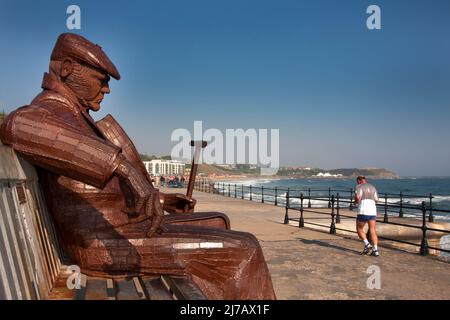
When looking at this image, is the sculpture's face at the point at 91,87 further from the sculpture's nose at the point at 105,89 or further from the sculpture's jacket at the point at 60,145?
the sculpture's jacket at the point at 60,145

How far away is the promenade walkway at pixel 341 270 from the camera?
563cm

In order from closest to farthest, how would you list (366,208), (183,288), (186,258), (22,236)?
(22,236)
(183,288)
(186,258)
(366,208)

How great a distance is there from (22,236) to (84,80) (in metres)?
1.12

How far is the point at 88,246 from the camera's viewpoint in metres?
2.71

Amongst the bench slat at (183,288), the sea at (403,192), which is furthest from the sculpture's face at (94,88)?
the sea at (403,192)

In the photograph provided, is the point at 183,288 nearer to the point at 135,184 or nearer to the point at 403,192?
the point at 135,184

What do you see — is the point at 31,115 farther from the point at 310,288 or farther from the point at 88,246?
the point at 310,288

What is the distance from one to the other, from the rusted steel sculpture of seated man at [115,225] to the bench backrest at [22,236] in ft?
0.38

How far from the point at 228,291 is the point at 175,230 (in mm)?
489

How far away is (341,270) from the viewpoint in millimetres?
6961

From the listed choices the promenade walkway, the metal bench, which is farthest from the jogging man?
the metal bench

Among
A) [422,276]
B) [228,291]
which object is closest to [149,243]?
[228,291]

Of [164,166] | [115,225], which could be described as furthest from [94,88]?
[164,166]

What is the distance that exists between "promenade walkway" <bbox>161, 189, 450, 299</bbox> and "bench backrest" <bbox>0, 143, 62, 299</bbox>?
11.0 feet
